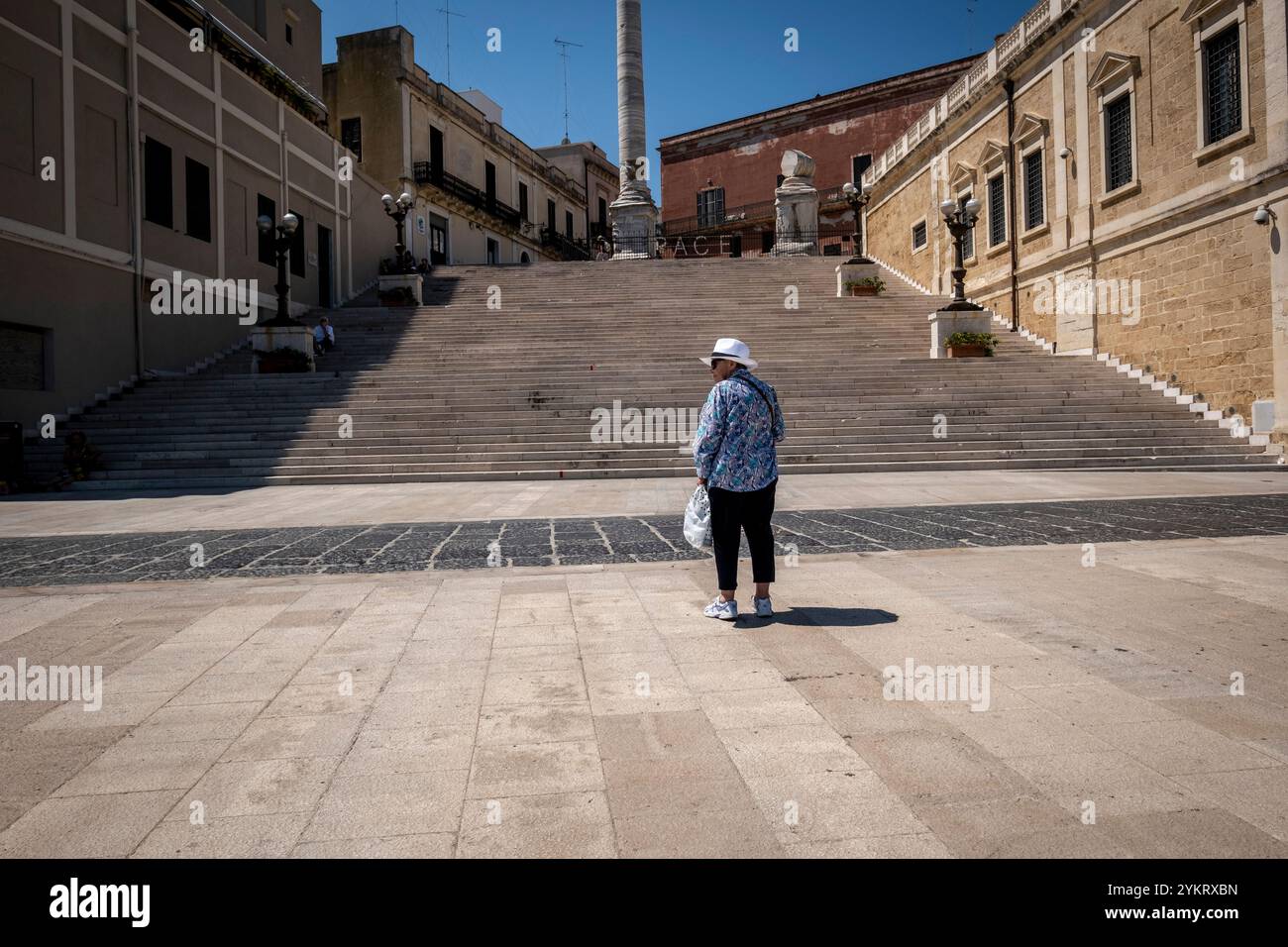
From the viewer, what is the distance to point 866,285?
24.8 metres

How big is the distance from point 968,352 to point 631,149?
1912cm

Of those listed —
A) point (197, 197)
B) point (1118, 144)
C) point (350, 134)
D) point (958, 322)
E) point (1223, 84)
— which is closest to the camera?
point (1223, 84)

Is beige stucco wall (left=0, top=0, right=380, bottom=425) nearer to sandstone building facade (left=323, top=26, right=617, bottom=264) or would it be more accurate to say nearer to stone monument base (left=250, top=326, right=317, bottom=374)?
stone monument base (left=250, top=326, right=317, bottom=374)

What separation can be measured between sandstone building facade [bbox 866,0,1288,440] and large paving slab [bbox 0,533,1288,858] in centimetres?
1198

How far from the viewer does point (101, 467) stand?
1396cm

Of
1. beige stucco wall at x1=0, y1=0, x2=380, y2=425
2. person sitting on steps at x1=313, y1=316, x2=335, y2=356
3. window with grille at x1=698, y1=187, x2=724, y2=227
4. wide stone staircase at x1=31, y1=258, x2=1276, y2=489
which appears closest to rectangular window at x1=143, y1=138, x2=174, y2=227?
beige stucco wall at x1=0, y1=0, x2=380, y2=425

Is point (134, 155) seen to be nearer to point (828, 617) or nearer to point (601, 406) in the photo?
point (601, 406)

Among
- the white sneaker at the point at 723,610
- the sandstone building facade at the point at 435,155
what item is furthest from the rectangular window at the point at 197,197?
the white sneaker at the point at 723,610

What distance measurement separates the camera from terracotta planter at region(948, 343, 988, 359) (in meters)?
18.9

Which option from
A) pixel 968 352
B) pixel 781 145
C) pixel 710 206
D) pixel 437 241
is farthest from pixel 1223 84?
pixel 710 206

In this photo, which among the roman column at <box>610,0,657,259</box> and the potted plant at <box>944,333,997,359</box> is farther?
the roman column at <box>610,0,657,259</box>

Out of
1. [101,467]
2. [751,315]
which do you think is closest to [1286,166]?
[751,315]
